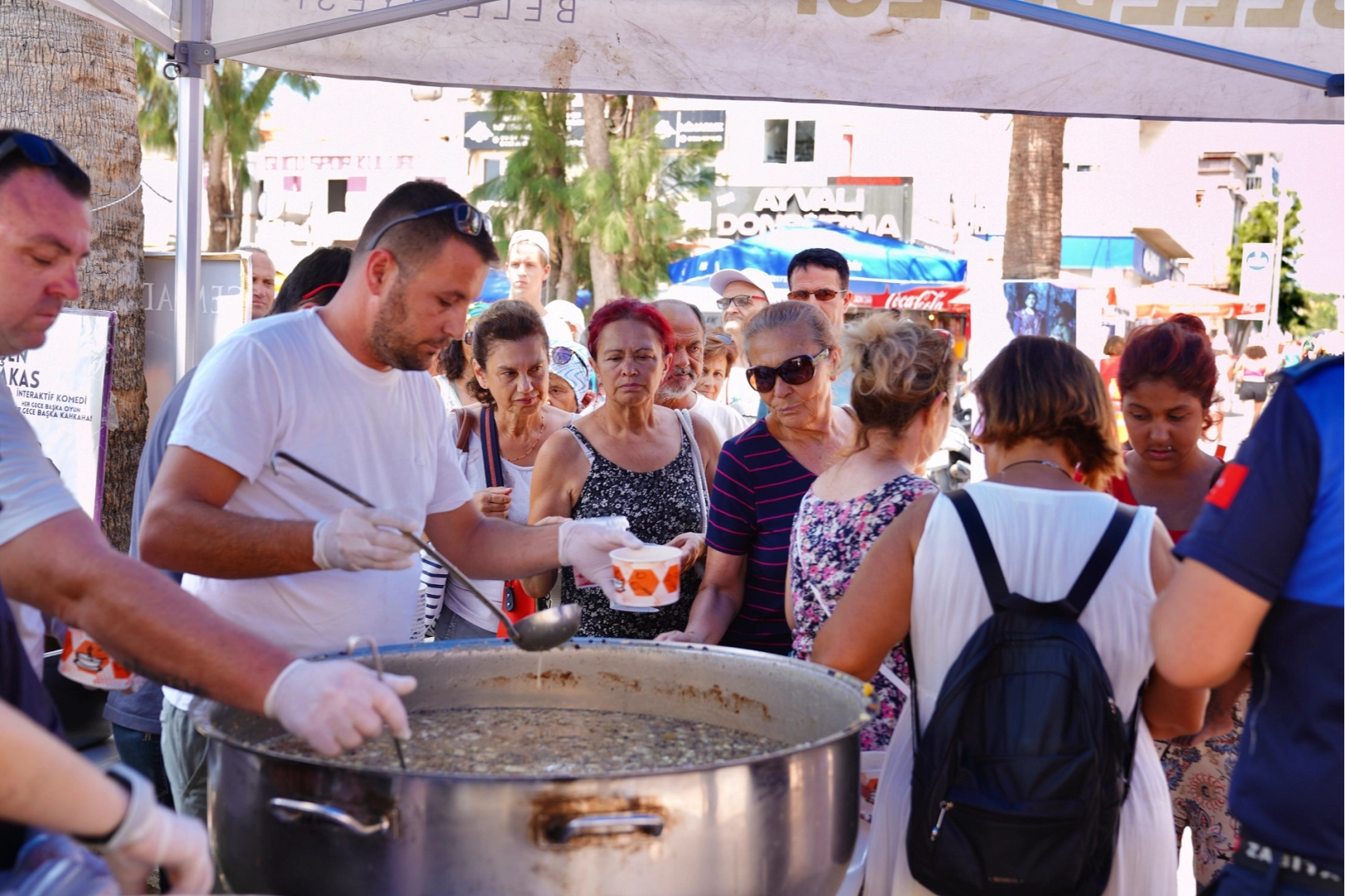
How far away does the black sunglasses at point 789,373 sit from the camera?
319cm

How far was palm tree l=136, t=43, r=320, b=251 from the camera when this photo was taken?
17703 mm

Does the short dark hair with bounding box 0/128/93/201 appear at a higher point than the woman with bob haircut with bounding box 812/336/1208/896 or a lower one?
higher

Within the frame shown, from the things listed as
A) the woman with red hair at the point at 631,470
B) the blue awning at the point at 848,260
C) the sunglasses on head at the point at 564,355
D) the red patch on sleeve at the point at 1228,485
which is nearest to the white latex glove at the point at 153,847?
the red patch on sleeve at the point at 1228,485

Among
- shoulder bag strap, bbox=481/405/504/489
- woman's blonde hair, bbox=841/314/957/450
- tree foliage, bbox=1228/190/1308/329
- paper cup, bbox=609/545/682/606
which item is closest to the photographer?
paper cup, bbox=609/545/682/606

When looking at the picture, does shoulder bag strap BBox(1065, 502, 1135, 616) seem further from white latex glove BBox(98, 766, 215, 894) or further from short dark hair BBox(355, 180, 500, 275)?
white latex glove BBox(98, 766, 215, 894)

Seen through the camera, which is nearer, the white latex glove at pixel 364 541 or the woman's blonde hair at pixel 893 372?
the white latex glove at pixel 364 541

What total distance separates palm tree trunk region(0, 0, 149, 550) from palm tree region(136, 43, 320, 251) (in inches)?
528

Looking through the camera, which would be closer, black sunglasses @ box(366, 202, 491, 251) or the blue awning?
black sunglasses @ box(366, 202, 491, 251)

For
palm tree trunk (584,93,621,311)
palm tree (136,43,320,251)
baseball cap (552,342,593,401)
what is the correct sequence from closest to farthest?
1. baseball cap (552,342,593,401)
2. palm tree trunk (584,93,621,311)
3. palm tree (136,43,320,251)

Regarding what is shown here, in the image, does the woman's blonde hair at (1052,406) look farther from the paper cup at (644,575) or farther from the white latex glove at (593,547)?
the white latex glove at (593,547)

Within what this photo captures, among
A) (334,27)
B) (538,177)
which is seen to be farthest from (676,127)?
(334,27)

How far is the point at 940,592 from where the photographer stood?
2.07m

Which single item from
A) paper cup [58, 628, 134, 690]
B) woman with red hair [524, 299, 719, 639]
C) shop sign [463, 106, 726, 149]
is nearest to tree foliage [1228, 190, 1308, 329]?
shop sign [463, 106, 726, 149]

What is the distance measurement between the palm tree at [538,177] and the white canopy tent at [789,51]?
11628 millimetres
